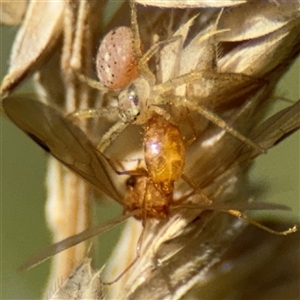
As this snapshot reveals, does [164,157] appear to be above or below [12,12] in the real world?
below

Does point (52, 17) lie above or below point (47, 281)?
above

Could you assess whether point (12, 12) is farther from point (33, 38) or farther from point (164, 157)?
point (164, 157)

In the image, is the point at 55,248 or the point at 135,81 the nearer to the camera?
the point at 55,248

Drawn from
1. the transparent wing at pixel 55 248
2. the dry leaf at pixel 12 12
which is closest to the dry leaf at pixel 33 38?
the dry leaf at pixel 12 12

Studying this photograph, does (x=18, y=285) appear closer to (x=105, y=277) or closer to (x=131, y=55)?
(x=105, y=277)

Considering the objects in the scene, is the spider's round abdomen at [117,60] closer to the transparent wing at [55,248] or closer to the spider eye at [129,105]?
the spider eye at [129,105]

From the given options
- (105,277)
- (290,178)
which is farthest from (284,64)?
(105,277)

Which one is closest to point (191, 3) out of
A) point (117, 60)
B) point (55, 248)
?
point (117, 60)
